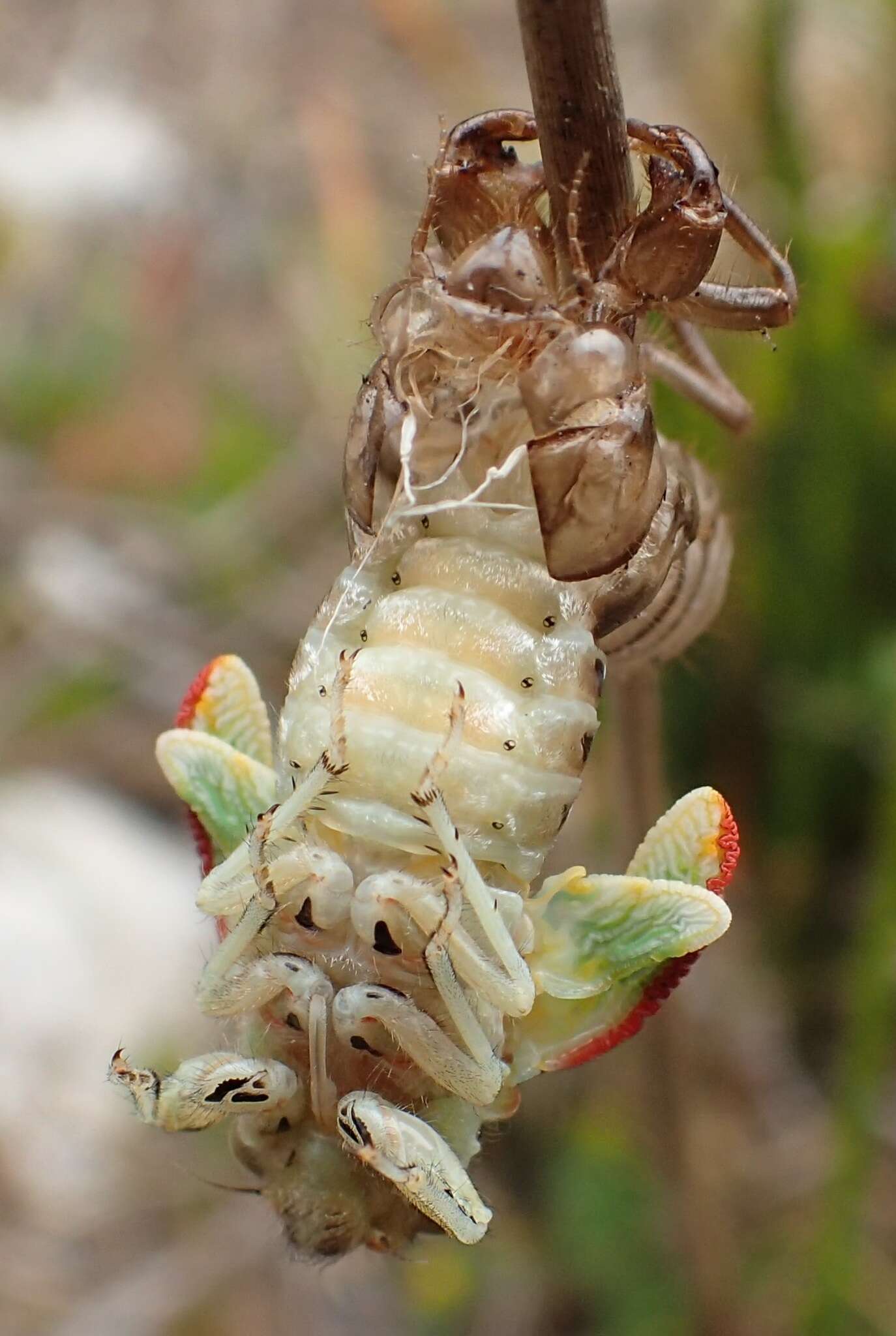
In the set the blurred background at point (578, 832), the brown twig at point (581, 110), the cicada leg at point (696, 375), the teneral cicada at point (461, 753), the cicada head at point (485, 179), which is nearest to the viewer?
the brown twig at point (581, 110)

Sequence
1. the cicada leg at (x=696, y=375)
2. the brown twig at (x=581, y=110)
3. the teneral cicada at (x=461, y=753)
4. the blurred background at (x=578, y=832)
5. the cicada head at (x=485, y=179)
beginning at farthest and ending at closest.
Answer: the blurred background at (x=578, y=832)
the cicada leg at (x=696, y=375)
the cicada head at (x=485, y=179)
the teneral cicada at (x=461, y=753)
the brown twig at (x=581, y=110)

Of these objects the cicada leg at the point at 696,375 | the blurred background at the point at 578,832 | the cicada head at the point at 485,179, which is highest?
the cicada head at the point at 485,179

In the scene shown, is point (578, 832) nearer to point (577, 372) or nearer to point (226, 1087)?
point (226, 1087)

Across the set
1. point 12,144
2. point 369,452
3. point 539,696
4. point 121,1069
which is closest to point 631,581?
point 539,696

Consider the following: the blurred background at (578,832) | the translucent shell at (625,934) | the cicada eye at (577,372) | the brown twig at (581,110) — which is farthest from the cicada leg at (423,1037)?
the blurred background at (578,832)

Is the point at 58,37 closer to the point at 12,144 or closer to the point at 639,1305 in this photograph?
the point at 12,144

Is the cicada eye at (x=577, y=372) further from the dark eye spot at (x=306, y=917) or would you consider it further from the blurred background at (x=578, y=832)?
the blurred background at (x=578, y=832)

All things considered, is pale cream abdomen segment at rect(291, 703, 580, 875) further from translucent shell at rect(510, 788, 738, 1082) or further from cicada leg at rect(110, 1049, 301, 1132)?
cicada leg at rect(110, 1049, 301, 1132)

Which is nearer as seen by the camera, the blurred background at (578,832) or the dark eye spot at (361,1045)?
the dark eye spot at (361,1045)
